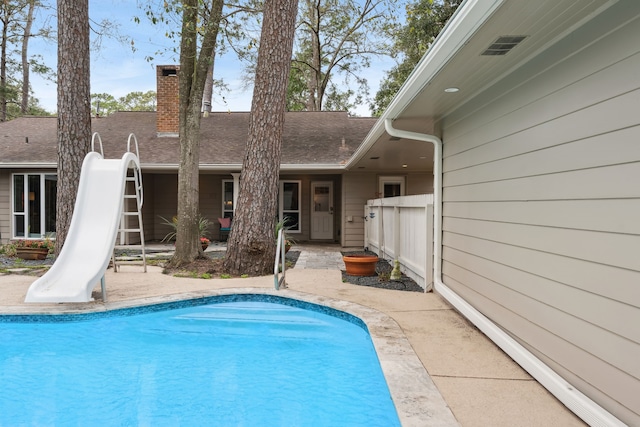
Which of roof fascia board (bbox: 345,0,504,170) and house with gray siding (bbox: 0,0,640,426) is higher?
roof fascia board (bbox: 345,0,504,170)

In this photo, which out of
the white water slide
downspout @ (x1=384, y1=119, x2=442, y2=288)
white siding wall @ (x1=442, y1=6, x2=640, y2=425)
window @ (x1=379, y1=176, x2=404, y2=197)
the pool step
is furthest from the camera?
window @ (x1=379, y1=176, x2=404, y2=197)

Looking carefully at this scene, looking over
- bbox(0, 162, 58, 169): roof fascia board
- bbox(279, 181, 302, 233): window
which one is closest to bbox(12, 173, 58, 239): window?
bbox(0, 162, 58, 169): roof fascia board

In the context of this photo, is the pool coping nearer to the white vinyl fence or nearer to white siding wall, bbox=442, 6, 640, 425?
white siding wall, bbox=442, 6, 640, 425

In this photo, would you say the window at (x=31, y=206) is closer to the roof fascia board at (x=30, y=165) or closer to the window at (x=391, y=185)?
the roof fascia board at (x=30, y=165)

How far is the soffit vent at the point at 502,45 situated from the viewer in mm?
2514

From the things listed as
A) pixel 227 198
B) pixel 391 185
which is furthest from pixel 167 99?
pixel 391 185

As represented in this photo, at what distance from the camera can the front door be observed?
12922 mm

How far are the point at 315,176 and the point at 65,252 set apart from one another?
8.47 m

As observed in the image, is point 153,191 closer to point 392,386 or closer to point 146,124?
point 146,124

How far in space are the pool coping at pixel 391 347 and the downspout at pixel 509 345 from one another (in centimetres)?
66

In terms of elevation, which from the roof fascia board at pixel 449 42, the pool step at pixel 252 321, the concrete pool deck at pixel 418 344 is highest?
the roof fascia board at pixel 449 42

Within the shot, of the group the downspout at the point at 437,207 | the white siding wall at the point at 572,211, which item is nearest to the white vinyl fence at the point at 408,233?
the downspout at the point at 437,207

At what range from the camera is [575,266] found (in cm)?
232

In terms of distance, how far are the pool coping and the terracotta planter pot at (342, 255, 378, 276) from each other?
5.07 ft
